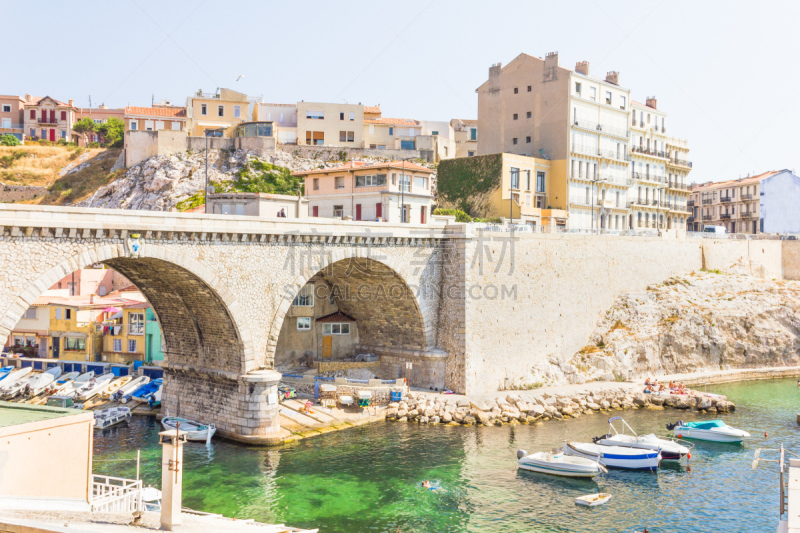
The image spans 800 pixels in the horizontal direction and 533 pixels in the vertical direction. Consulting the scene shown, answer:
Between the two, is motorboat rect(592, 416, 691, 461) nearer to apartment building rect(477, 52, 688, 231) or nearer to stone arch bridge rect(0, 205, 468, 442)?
stone arch bridge rect(0, 205, 468, 442)

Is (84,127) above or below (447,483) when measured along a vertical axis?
above

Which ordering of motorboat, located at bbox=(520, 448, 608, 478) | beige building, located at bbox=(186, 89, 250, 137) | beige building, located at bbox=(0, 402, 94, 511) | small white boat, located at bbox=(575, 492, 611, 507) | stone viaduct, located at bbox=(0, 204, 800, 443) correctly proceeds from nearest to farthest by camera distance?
beige building, located at bbox=(0, 402, 94, 511) < stone viaduct, located at bbox=(0, 204, 800, 443) < small white boat, located at bbox=(575, 492, 611, 507) < motorboat, located at bbox=(520, 448, 608, 478) < beige building, located at bbox=(186, 89, 250, 137)

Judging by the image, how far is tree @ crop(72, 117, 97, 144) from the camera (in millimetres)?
92125

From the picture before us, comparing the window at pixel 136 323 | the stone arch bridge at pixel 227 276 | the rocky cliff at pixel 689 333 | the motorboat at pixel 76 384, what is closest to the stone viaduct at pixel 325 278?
the stone arch bridge at pixel 227 276

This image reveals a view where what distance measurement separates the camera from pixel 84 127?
92438mm

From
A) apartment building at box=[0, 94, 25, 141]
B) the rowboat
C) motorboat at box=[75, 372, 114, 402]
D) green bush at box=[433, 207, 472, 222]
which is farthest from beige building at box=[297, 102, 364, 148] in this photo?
motorboat at box=[75, 372, 114, 402]

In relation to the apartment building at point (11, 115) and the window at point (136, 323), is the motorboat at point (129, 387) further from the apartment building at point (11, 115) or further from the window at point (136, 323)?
the apartment building at point (11, 115)

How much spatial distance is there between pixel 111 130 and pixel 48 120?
815 cm

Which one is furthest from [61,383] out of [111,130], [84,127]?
[84,127]

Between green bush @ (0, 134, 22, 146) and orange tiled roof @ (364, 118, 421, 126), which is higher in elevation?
orange tiled roof @ (364, 118, 421, 126)

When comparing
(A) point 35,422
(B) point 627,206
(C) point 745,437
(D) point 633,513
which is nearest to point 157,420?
(A) point 35,422

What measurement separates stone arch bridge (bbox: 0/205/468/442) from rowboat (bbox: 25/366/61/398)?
1048cm

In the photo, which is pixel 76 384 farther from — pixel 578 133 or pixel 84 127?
pixel 84 127

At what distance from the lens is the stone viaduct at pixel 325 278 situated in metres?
26.3
